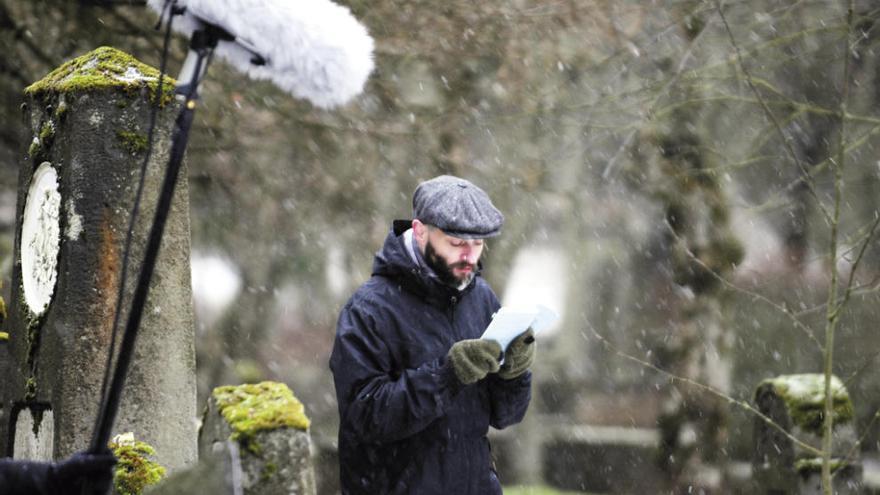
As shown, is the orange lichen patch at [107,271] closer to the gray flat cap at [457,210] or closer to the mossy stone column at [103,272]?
the mossy stone column at [103,272]

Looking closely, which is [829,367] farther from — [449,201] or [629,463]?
[629,463]

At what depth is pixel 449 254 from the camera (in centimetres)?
311

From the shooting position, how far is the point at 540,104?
9.23m

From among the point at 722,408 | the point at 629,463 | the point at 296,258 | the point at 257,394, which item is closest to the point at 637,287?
the point at 629,463

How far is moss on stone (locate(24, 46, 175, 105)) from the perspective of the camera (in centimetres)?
431

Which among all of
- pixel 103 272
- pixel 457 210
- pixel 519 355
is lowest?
pixel 103 272

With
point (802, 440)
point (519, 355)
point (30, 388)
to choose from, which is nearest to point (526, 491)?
point (802, 440)

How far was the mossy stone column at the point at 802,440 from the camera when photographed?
5.75 m

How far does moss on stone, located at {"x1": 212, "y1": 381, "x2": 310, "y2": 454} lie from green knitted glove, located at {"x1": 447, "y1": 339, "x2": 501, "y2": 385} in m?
0.67

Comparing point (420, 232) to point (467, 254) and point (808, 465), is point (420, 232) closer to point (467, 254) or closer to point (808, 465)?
point (467, 254)

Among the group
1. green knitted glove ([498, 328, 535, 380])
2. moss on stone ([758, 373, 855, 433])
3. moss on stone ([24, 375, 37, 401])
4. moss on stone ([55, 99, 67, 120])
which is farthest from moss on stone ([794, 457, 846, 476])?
moss on stone ([55, 99, 67, 120])

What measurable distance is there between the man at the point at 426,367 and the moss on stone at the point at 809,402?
10.2 ft

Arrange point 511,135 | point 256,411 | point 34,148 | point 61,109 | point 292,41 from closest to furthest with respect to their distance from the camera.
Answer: point 292,41 → point 256,411 → point 61,109 → point 34,148 → point 511,135

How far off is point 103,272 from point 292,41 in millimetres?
2109
